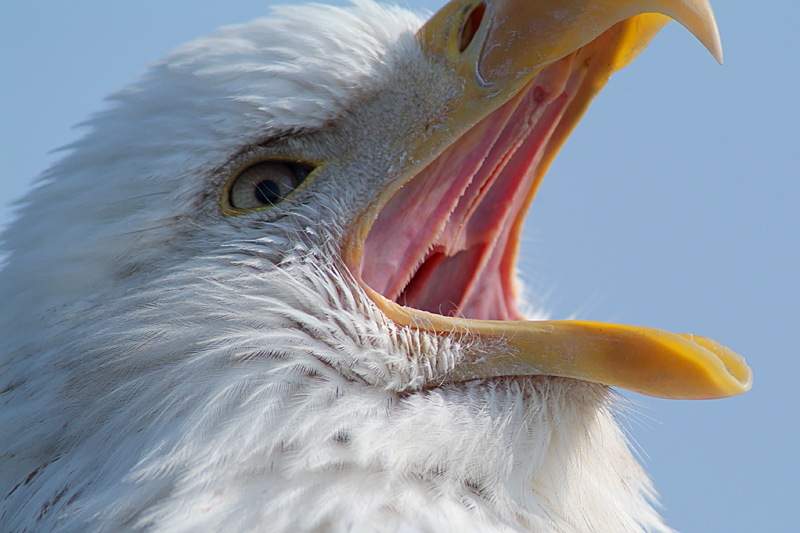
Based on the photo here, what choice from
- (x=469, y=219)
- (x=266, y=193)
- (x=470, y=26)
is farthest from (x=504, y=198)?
(x=266, y=193)

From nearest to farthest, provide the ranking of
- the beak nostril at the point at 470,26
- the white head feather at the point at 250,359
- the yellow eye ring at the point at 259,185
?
the white head feather at the point at 250,359, the yellow eye ring at the point at 259,185, the beak nostril at the point at 470,26

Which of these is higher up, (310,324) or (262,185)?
(262,185)

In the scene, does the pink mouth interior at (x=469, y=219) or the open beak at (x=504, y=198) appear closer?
the open beak at (x=504, y=198)

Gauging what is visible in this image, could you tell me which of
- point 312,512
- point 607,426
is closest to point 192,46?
point 312,512

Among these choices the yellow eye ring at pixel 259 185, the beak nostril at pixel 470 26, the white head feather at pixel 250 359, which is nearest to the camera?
the white head feather at pixel 250 359

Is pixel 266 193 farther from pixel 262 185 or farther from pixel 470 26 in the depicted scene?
pixel 470 26

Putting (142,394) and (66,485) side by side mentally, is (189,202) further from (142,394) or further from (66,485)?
(66,485)

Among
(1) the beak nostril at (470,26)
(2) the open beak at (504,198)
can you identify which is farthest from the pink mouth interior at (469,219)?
(1) the beak nostril at (470,26)

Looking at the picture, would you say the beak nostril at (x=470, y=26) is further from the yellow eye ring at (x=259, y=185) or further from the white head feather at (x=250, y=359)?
the yellow eye ring at (x=259, y=185)
